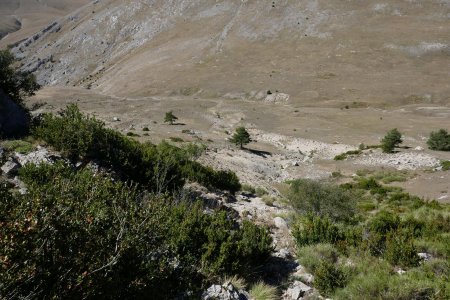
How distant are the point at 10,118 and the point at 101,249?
13.5 metres

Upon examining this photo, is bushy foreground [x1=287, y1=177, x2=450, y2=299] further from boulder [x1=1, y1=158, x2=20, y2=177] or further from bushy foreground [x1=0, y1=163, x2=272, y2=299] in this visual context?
boulder [x1=1, y1=158, x2=20, y2=177]

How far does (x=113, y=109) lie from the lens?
64562mm

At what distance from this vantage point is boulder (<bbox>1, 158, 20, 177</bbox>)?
1180 centimetres

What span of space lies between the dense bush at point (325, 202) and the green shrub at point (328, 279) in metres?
8.64

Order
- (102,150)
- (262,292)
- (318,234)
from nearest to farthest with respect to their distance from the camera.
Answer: (262,292) → (318,234) → (102,150)

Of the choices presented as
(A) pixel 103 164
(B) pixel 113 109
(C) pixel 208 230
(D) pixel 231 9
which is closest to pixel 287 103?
(B) pixel 113 109

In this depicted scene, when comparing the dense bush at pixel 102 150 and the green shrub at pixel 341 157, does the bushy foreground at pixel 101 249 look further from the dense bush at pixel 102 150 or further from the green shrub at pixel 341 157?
the green shrub at pixel 341 157

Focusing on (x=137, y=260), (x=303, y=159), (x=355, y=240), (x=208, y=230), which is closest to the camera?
(x=137, y=260)

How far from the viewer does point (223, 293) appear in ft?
23.9

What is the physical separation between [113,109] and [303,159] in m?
37.2

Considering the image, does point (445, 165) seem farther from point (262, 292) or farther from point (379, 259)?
point (262, 292)

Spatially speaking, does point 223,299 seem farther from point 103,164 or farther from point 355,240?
point 103,164

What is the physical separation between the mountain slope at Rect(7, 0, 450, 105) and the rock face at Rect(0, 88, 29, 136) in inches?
2404

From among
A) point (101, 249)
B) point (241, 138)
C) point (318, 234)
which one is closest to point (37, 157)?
point (101, 249)
